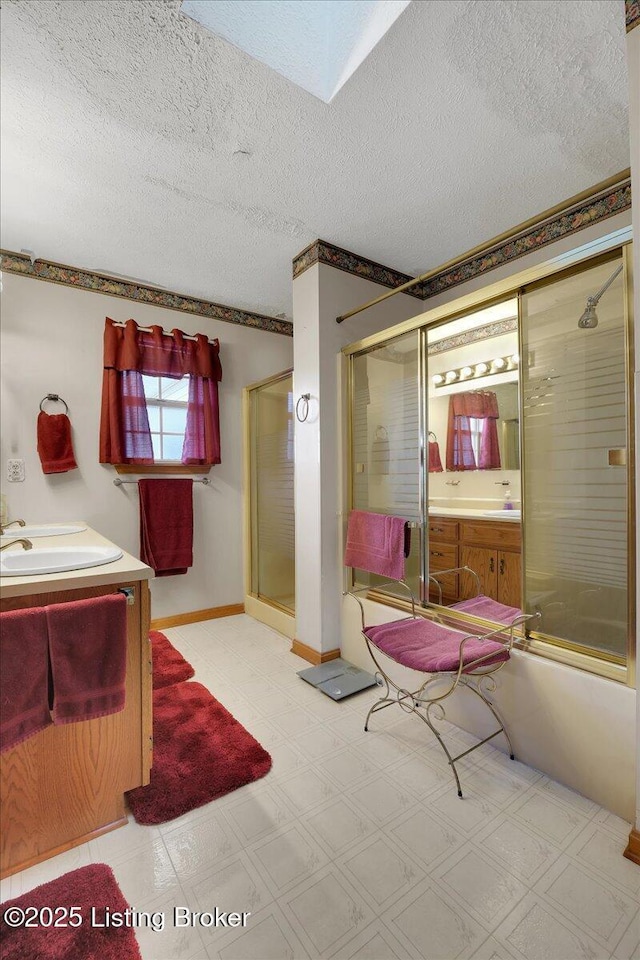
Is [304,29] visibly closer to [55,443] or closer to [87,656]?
[87,656]

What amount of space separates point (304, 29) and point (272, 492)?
250cm

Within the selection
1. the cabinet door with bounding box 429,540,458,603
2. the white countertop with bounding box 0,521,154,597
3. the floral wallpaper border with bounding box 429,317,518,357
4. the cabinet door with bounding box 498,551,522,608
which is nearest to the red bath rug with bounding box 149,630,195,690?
the white countertop with bounding box 0,521,154,597

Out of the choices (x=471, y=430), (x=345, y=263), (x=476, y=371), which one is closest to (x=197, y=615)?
(x=471, y=430)

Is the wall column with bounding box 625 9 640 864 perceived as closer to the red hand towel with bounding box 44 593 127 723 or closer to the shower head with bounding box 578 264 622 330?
the shower head with bounding box 578 264 622 330

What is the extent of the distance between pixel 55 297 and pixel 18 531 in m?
1.61

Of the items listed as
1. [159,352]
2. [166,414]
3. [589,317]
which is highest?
[159,352]

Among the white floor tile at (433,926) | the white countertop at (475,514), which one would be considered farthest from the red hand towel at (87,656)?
the white countertop at (475,514)

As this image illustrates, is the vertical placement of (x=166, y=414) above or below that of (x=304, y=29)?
below

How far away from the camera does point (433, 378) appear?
3.60m

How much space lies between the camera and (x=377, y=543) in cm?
238

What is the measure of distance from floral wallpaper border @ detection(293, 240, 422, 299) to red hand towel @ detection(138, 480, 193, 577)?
1.72 meters

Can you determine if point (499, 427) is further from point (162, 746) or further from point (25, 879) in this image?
point (25, 879)

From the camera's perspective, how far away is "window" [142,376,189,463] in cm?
320

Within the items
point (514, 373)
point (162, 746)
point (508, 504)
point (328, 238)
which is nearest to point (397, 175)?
point (328, 238)
